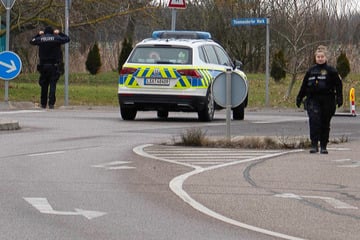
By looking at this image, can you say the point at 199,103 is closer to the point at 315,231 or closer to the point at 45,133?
the point at 45,133

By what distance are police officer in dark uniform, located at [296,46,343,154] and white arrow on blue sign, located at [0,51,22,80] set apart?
8872 mm

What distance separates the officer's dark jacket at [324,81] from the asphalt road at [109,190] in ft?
3.27

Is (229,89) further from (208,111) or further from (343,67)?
(343,67)

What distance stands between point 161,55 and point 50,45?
472cm

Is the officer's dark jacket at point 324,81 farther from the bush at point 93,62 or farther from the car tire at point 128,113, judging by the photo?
the bush at point 93,62

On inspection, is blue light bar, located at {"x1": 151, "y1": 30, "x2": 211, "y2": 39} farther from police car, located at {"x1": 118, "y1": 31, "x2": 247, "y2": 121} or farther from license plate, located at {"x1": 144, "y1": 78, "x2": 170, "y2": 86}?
license plate, located at {"x1": 144, "y1": 78, "x2": 170, "y2": 86}

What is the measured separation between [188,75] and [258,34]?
38730 mm

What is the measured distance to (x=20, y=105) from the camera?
95.2ft

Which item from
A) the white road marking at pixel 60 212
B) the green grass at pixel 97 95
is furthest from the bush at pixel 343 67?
the white road marking at pixel 60 212

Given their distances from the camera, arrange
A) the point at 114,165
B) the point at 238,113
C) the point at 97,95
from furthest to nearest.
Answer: the point at 97,95, the point at 238,113, the point at 114,165

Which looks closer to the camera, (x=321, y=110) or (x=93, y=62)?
(x=321, y=110)

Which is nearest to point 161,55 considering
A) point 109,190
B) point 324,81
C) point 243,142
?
point 243,142

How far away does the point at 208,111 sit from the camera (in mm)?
23812

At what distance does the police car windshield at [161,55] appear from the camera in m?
23.5
